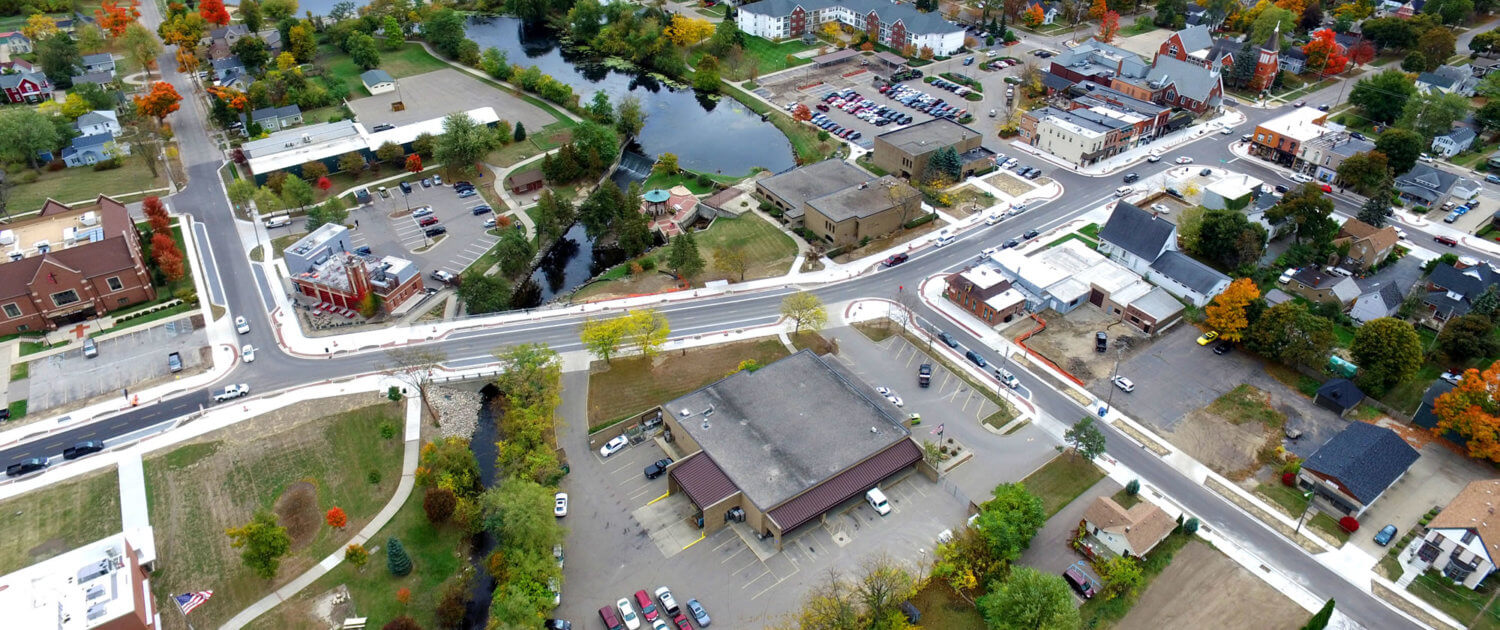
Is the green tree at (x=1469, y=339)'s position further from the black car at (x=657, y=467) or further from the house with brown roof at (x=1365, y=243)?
the black car at (x=657, y=467)

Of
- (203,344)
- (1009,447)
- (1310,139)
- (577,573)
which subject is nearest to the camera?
(577,573)

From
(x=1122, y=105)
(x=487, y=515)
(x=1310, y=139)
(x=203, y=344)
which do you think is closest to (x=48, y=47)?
(x=203, y=344)

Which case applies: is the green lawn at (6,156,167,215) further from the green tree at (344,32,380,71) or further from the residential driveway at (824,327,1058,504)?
the residential driveway at (824,327,1058,504)

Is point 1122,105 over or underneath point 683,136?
over

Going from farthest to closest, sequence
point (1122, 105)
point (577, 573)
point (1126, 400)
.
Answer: point (1122, 105) → point (1126, 400) → point (577, 573)

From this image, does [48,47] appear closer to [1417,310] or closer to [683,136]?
[683,136]

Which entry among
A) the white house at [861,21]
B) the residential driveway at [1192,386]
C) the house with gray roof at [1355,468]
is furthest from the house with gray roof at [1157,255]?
the white house at [861,21]

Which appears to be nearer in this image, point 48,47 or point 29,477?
point 29,477

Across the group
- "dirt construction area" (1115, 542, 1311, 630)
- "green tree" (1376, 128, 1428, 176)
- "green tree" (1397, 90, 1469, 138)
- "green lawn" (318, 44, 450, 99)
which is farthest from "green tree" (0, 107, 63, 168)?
"green tree" (1397, 90, 1469, 138)
